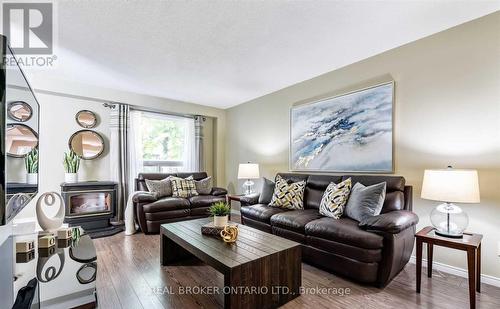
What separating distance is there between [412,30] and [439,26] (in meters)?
0.24

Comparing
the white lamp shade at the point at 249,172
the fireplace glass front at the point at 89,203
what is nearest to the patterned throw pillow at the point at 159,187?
the fireplace glass front at the point at 89,203

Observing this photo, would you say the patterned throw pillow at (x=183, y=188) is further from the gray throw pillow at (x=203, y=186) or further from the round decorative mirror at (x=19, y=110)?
the round decorative mirror at (x=19, y=110)

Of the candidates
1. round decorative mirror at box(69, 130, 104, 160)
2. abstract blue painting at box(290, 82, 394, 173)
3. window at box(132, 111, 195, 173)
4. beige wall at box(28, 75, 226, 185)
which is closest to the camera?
abstract blue painting at box(290, 82, 394, 173)

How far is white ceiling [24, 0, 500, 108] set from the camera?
80.0 inches

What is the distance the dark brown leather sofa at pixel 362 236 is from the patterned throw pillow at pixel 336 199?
9cm

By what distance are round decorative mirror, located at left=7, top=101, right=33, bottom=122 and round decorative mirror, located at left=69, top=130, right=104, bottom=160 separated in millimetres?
2689

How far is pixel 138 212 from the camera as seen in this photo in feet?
11.6

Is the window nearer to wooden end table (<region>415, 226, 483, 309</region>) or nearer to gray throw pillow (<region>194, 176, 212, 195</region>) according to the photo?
gray throw pillow (<region>194, 176, 212, 195</region>)

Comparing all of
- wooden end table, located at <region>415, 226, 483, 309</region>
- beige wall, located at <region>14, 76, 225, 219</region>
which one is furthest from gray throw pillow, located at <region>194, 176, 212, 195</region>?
wooden end table, located at <region>415, 226, 483, 309</region>

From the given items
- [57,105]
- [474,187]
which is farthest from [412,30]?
→ [57,105]

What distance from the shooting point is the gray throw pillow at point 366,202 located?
92.3 inches

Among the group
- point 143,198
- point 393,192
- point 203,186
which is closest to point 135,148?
point 143,198

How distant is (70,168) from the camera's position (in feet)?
Answer: 12.3

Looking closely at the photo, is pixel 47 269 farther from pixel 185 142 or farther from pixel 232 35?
pixel 185 142
